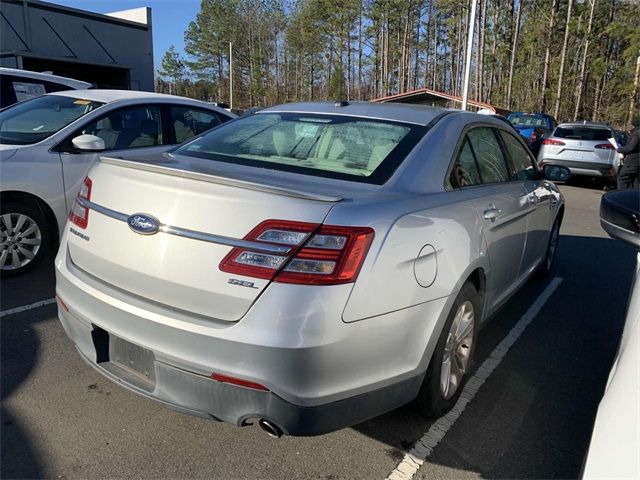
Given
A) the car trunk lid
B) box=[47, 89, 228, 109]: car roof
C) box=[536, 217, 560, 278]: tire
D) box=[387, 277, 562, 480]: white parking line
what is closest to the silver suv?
box=[536, 217, 560, 278]: tire

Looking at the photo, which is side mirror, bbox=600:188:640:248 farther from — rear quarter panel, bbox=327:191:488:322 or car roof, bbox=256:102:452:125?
car roof, bbox=256:102:452:125

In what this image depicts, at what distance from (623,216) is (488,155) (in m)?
1.42

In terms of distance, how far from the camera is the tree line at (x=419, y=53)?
37.6m

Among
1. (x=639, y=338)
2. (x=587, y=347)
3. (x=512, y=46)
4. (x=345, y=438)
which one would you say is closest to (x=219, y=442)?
(x=345, y=438)

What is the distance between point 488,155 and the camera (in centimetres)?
350

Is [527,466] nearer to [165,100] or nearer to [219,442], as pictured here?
[219,442]

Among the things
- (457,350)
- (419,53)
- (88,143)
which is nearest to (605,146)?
(457,350)

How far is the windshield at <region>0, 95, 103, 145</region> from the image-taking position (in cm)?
469

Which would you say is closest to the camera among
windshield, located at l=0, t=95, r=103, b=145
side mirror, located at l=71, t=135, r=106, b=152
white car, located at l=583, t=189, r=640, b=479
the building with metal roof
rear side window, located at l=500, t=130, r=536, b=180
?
white car, located at l=583, t=189, r=640, b=479

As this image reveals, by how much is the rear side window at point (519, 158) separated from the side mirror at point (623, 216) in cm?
154

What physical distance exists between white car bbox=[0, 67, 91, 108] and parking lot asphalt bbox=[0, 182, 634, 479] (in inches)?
200

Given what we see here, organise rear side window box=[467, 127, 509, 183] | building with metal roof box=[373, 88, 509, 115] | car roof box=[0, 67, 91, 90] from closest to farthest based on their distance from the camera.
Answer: rear side window box=[467, 127, 509, 183] → car roof box=[0, 67, 91, 90] → building with metal roof box=[373, 88, 509, 115]

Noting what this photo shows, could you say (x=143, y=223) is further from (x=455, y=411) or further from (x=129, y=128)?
(x=129, y=128)

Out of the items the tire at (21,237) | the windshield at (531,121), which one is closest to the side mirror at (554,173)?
the tire at (21,237)
